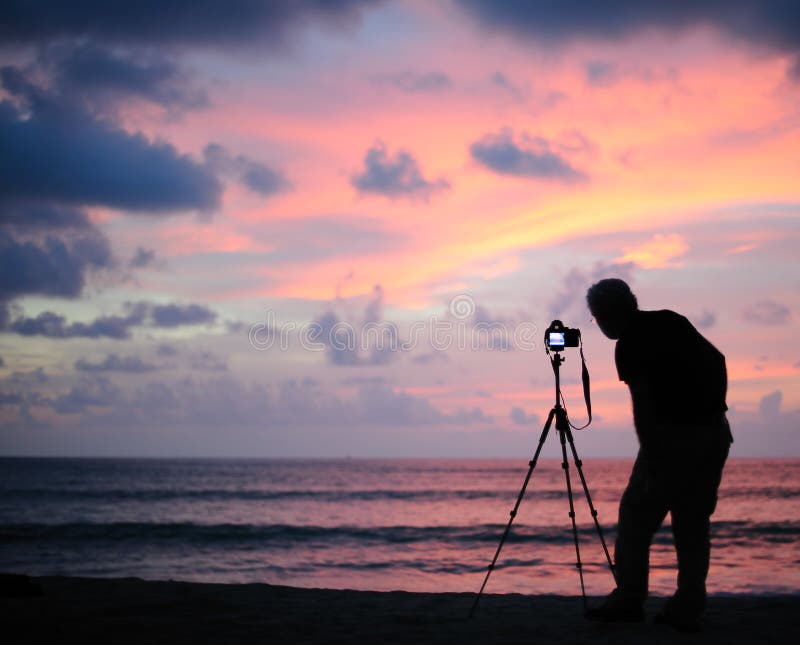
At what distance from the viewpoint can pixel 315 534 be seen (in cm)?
1599

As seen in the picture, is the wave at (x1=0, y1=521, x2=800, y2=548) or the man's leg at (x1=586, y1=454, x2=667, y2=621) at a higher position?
the man's leg at (x1=586, y1=454, x2=667, y2=621)

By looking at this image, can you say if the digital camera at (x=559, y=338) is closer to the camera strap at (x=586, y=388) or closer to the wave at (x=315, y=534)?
the camera strap at (x=586, y=388)

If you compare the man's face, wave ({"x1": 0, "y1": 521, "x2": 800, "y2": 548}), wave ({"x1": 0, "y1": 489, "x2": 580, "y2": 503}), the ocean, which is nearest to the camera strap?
the man's face

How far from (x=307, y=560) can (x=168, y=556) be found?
262cm

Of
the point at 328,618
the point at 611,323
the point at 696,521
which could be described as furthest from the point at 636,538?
the point at 328,618

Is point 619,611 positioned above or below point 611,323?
below

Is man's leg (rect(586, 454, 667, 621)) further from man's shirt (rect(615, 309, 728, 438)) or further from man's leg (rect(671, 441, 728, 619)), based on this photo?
man's shirt (rect(615, 309, 728, 438))

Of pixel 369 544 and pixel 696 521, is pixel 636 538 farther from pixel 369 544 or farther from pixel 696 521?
pixel 369 544

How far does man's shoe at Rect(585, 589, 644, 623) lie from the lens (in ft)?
11.6

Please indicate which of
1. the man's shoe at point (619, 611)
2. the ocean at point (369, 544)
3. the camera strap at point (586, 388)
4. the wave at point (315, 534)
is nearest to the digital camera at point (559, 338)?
the camera strap at point (586, 388)

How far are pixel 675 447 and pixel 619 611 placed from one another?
0.94 m

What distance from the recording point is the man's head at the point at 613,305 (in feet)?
11.8

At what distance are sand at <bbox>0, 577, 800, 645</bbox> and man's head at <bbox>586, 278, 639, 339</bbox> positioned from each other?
1502 mm

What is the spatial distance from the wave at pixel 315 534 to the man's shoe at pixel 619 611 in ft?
34.6
